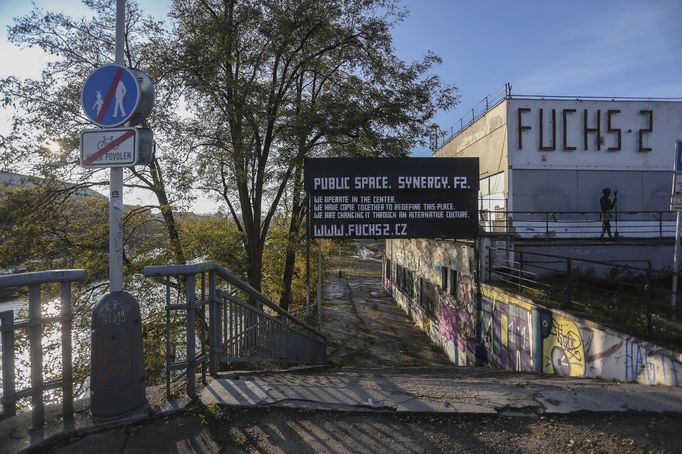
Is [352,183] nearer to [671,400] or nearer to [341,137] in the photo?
[341,137]

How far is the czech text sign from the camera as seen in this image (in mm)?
3490

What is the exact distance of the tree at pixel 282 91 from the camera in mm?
11945

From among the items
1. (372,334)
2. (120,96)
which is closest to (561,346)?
(120,96)

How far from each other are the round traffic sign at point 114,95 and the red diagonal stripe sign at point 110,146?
0.42 ft

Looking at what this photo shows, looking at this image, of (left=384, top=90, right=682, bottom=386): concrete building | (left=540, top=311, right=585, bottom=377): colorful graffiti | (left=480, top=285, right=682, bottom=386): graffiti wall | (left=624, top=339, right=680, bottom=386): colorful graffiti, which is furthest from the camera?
(left=384, top=90, right=682, bottom=386): concrete building

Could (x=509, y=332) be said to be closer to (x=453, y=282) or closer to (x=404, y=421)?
(x=453, y=282)

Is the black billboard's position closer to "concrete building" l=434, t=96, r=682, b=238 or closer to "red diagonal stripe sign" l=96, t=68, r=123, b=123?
"concrete building" l=434, t=96, r=682, b=238

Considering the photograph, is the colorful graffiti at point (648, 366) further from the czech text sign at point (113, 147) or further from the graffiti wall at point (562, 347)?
the czech text sign at point (113, 147)

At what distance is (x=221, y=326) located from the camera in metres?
4.54

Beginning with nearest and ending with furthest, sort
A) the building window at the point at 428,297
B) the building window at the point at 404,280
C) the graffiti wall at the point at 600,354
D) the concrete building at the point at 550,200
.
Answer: the graffiti wall at the point at 600,354
the concrete building at the point at 550,200
the building window at the point at 428,297
the building window at the point at 404,280

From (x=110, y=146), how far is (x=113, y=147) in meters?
0.03

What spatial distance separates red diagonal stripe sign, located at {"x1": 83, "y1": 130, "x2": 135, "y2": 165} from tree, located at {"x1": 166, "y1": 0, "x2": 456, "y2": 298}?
28.0 ft

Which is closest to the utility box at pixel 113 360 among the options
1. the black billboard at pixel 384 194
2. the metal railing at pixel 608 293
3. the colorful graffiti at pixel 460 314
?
the metal railing at pixel 608 293

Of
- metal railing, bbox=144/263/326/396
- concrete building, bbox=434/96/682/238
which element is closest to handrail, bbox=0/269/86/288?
metal railing, bbox=144/263/326/396
